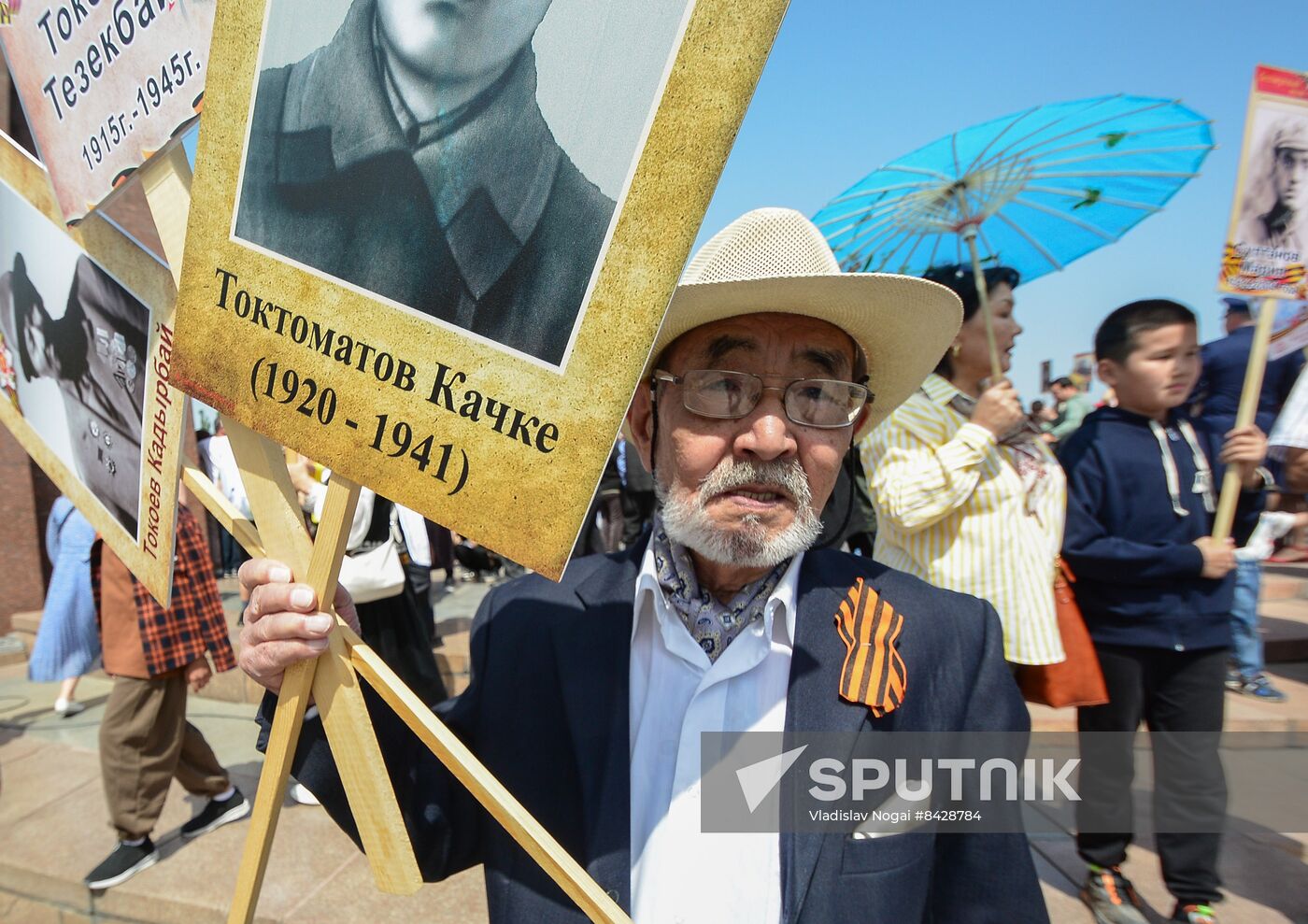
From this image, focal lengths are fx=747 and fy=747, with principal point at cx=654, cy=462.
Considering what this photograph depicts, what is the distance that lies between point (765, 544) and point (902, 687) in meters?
0.34

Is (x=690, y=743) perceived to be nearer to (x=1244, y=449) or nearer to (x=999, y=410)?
(x=999, y=410)

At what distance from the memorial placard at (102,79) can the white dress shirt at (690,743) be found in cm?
101

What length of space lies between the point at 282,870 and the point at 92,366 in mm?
2883

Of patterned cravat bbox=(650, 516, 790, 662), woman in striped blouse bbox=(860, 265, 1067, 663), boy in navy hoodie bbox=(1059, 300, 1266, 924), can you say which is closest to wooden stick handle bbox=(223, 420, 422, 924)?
patterned cravat bbox=(650, 516, 790, 662)

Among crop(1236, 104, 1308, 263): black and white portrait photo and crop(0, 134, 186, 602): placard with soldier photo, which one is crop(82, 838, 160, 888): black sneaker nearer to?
crop(0, 134, 186, 602): placard with soldier photo

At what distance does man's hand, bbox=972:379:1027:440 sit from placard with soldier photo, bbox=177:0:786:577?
2.13 meters

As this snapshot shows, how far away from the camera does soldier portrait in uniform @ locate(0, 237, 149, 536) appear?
1113mm

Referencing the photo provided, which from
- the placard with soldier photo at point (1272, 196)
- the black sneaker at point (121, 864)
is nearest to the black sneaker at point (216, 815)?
the black sneaker at point (121, 864)

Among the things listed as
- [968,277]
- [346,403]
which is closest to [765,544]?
[346,403]

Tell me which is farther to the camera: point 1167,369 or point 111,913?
point 111,913

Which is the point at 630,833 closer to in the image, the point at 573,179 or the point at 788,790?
the point at 788,790

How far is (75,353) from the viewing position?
1214mm

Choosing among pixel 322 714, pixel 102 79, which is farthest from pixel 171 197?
pixel 322 714

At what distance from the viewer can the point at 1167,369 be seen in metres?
2.58
